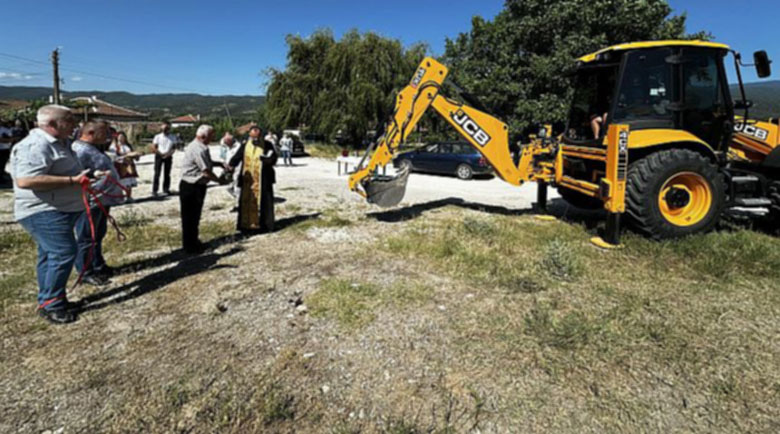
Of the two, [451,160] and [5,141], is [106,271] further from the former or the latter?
[451,160]

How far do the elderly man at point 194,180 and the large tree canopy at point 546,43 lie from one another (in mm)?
13557

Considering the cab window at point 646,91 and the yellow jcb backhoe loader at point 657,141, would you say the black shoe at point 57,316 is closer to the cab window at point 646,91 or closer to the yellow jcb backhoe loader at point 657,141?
the yellow jcb backhoe loader at point 657,141

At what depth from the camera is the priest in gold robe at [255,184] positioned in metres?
6.70

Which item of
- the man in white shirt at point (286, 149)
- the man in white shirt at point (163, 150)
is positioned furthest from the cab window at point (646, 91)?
the man in white shirt at point (286, 149)

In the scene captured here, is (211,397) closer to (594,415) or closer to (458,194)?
(594,415)

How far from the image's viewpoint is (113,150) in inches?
371

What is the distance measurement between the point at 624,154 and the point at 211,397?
5397 millimetres

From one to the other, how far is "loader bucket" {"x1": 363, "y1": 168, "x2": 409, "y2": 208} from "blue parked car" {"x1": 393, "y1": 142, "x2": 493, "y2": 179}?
7.06 m

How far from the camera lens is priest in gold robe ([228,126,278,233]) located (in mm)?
6699

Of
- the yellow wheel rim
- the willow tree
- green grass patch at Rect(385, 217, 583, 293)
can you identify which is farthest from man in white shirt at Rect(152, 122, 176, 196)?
the willow tree

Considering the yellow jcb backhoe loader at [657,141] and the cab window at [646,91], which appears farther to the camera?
the cab window at [646,91]

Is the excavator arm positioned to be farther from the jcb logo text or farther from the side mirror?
the side mirror

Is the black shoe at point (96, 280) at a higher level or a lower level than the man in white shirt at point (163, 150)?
lower

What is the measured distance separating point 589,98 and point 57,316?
760 cm
